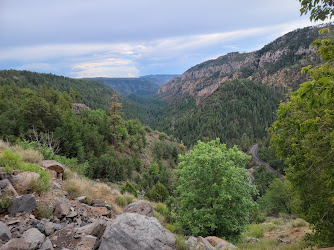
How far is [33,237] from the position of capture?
4.58 meters

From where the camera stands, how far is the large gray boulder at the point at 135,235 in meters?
4.78

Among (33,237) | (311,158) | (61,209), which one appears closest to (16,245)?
(33,237)

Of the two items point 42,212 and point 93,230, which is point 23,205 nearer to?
point 42,212

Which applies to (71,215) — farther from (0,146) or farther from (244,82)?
(244,82)

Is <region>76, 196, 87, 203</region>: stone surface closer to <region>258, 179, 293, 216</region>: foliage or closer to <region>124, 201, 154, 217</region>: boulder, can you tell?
<region>124, 201, 154, 217</region>: boulder

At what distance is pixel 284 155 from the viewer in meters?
8.53

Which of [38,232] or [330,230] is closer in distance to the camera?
[38,232]

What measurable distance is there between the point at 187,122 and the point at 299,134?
12754cm

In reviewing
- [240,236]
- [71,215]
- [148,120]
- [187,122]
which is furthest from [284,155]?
[148,120]

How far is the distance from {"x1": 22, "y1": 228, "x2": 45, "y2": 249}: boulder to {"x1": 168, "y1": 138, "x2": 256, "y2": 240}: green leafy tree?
Result: 20.9ft

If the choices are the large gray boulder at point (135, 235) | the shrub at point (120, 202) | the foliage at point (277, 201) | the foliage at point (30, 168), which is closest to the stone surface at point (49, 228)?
the large gray boulder at point (135, 235)

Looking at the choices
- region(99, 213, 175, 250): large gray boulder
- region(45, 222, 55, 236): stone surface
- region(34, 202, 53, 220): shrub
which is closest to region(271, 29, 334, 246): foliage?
region(99, 213, 175, 250): large gray boulder

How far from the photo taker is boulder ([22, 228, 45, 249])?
14.4ft

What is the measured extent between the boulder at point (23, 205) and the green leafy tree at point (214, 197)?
643 centimetres
